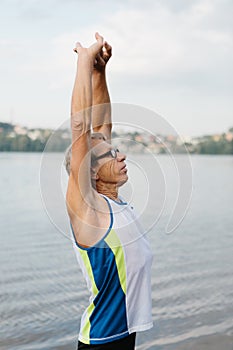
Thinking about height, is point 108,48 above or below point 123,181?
above

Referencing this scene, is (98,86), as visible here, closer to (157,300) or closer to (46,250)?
(157,300)

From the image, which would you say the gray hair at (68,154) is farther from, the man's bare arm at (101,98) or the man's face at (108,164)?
the man's bare arm at (101,98)

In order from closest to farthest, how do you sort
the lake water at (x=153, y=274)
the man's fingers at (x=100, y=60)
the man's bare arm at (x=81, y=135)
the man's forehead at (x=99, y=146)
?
the man's bare arm at (x=81, y=135) → the man's forehead at (x=99, y=146) → the lake water at (x=153, y=274) → the man's fingers at (x=100, y=60)

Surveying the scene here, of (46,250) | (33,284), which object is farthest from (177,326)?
(46,250)

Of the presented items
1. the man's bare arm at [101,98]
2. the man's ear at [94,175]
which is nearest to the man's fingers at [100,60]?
the man's bare arm at [101,98]

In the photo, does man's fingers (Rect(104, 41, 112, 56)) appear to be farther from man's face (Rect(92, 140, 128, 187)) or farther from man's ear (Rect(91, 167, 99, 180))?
man's ear (Rect(91, 167, 99, 180))

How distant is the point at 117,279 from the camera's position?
2473 millimetres

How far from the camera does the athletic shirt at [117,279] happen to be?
245 cm

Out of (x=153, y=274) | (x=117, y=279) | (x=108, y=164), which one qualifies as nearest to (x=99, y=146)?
(x=108, y=164)

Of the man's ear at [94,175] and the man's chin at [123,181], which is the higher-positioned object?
the man's ear at [94,175]

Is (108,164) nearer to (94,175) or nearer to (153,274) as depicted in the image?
(94,175)

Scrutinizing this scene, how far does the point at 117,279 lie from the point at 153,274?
4.16m

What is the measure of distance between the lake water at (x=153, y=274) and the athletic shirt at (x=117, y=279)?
0.46ft

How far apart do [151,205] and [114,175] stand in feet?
0.71
